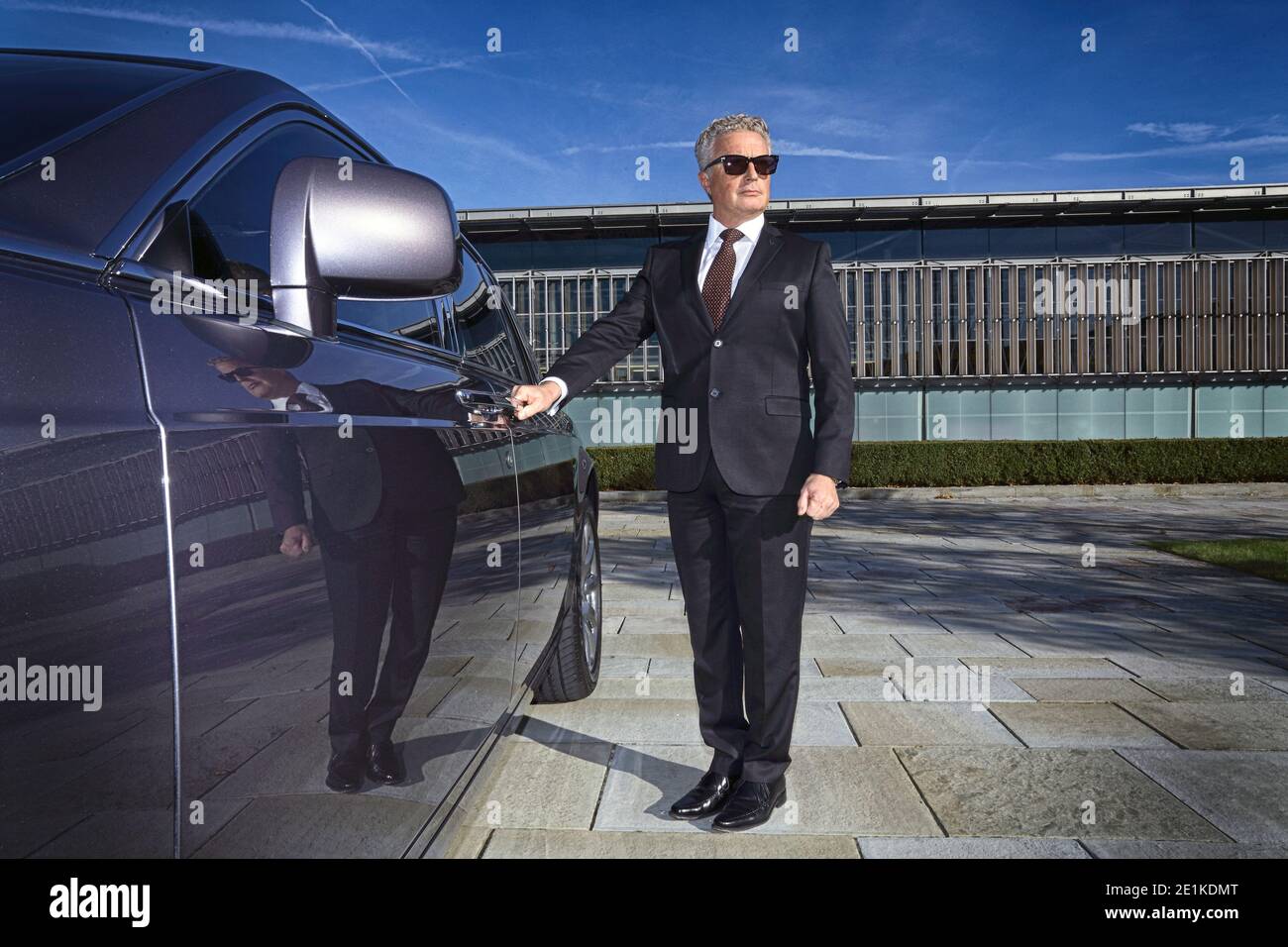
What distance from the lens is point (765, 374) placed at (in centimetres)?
281

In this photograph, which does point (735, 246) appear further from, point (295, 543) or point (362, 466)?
point (295, 543)

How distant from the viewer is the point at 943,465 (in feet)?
66.7

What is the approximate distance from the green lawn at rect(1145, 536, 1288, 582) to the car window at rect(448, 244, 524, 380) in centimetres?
720

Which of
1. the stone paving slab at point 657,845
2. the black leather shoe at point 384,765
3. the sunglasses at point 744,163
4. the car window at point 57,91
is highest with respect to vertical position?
the sunglasses at point 744,163

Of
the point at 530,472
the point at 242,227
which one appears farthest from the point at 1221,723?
the point at 242,227

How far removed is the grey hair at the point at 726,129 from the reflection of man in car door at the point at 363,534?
5.21ft

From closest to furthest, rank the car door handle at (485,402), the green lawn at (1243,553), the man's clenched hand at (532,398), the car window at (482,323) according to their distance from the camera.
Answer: the car door handle at (485,402)
the man's clenched hand at (532,398)
the car window at (482,323)
the green lawn at (1243,553)

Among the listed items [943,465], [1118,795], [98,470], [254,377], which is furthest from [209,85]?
[943,465]

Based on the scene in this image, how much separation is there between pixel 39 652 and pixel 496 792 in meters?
2.45

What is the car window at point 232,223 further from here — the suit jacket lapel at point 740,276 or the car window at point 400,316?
the suit jacket lapel at point 740,276

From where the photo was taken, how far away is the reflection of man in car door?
1274 mm

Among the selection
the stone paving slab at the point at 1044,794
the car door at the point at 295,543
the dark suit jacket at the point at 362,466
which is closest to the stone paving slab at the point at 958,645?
the stone paving slab at the point at 1044,794

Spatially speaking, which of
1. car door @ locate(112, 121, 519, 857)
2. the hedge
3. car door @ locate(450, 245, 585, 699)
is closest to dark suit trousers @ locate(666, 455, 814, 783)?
car door @ locate(450, 245, 585, 699)

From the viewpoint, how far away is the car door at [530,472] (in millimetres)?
2549
